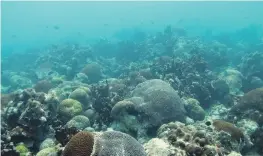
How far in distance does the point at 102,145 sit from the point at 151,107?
607 cm

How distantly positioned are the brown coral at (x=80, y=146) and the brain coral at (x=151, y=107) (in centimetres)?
475

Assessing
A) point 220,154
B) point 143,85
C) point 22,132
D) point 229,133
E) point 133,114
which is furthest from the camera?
point 143,85

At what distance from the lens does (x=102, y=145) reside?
6.33 metres

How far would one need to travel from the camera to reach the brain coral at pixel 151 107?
11273mm

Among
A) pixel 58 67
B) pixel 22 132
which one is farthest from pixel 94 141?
pixel 58 67

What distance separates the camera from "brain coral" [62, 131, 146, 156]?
6.14m

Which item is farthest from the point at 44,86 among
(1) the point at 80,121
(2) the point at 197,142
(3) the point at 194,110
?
(2) the point at 197,142

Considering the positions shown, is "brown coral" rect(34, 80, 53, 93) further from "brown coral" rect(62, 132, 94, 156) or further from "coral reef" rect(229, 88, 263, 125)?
"brown coral" rect(62, 132, 94, 156)

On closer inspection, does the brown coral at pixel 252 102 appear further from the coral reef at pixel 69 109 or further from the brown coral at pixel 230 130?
the coral reef at pixel 69 109

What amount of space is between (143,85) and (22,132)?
21.3 feet

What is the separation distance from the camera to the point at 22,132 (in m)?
9.63

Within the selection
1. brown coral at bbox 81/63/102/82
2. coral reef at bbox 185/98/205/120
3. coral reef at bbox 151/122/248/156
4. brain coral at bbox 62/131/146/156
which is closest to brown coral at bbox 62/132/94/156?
brain coral at bbox 62/131/146/156

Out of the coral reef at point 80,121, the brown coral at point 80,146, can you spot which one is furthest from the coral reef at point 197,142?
the coral reef at point 80,121

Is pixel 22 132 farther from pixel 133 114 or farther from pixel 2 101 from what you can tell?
pixel 2 101
